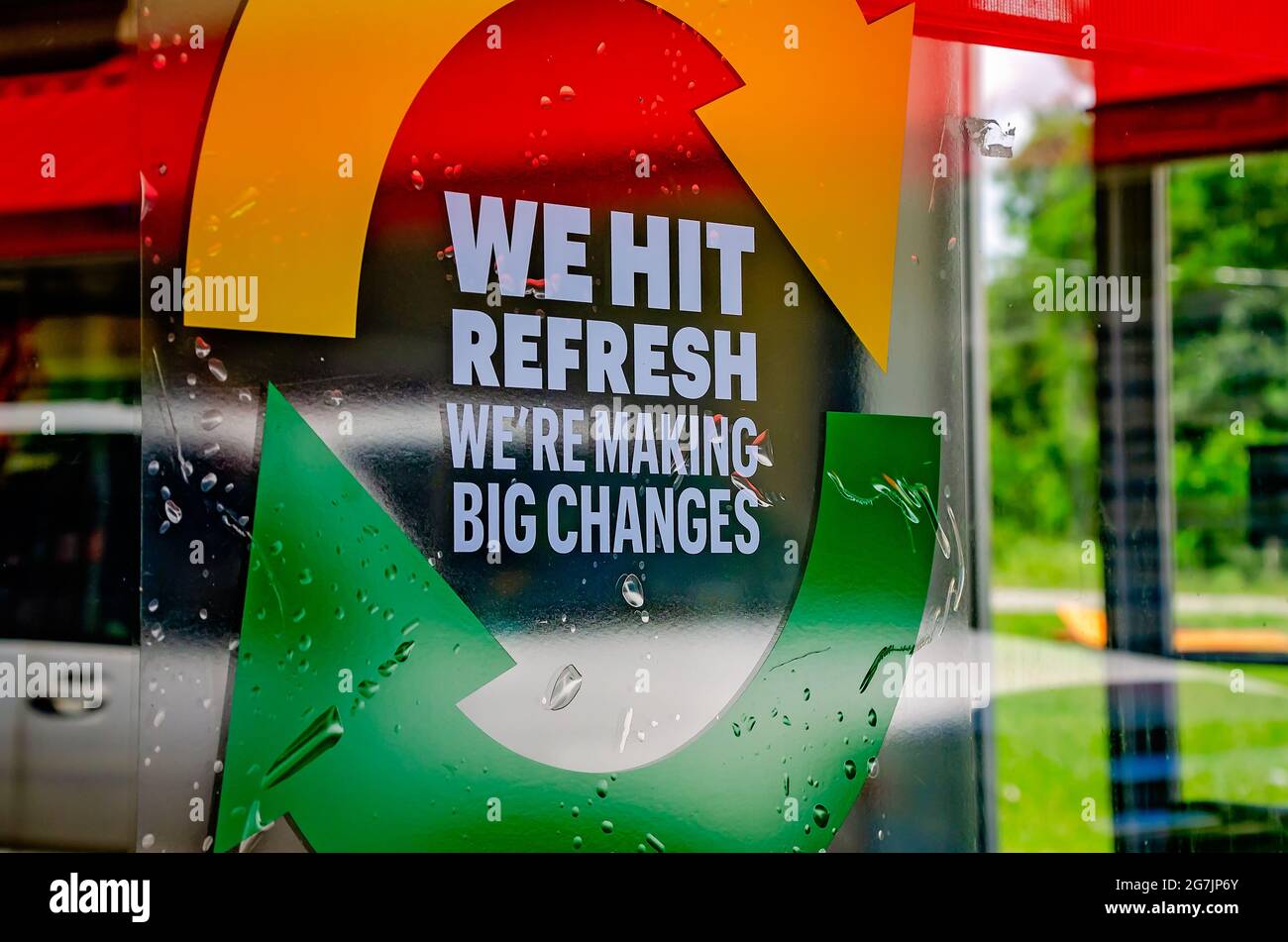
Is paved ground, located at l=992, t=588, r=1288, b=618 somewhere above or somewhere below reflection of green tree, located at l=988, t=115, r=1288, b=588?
below

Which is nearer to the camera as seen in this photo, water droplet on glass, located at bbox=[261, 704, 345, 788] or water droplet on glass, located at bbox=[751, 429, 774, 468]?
water droplet on glass, located at bbox=[261, 704, 345, 788]

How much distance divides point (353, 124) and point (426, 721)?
0.89m

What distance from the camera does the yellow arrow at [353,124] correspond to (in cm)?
168

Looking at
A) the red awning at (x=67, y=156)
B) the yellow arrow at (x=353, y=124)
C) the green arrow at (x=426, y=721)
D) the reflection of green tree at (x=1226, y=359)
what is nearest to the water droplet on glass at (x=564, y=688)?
the green arrow at (x=426, y=721)

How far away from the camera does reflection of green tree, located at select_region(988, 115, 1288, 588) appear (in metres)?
2.07

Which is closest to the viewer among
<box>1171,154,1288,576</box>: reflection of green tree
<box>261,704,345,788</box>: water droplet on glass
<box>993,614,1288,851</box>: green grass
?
<box>261,704,345,788</box>: water droplet on glass

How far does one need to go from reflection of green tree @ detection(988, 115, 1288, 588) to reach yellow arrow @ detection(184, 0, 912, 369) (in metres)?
0.39

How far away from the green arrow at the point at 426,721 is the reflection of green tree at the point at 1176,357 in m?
0.43

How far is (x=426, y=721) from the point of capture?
1.70m
